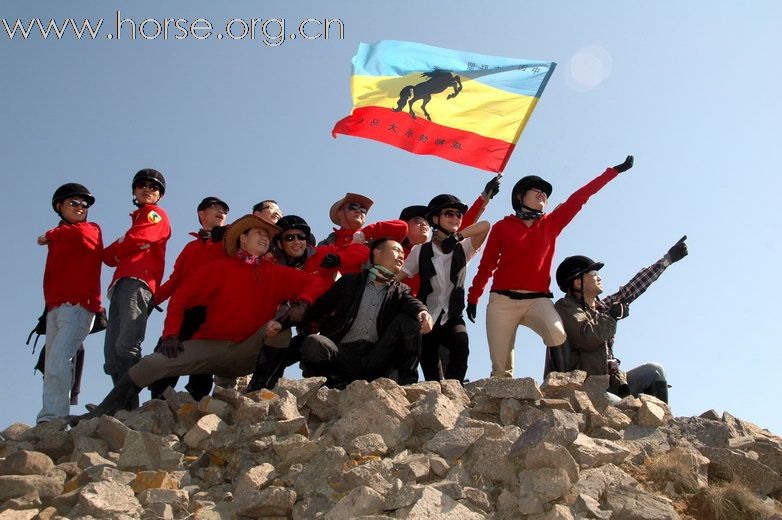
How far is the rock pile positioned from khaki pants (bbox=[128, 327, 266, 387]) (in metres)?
0.31

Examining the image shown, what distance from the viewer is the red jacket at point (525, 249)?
850 centimetres

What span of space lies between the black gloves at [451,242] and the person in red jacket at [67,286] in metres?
3.81

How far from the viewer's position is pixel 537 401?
6543 millimetres

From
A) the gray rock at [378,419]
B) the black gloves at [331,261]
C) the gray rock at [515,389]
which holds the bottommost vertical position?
the gray rock at [378,419]

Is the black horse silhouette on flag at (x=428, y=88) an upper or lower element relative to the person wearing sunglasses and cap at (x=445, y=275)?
upper

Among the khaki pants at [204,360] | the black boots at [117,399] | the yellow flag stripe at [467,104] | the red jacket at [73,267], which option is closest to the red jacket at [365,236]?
the khaki pants at [204,360]

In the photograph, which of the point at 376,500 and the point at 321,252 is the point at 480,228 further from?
the point at 376,500

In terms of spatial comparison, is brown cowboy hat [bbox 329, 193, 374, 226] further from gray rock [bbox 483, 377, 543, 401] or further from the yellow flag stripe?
gray rock [bbox 483, 377, 543, 401]

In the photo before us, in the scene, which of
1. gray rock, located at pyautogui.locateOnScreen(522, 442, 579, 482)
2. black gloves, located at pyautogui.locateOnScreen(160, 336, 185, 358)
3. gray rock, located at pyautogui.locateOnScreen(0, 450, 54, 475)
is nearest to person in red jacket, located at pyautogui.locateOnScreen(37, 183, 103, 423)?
black gloves, located at pyautogui.locateOnScreen(160, 336, 185, 358)

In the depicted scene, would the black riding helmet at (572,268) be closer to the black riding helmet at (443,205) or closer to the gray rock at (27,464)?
the black riding helmet at (443,205)

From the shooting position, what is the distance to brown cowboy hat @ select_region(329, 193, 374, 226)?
9.23 m

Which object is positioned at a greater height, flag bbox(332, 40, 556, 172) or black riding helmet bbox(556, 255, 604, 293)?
flag bbox(332, 40, 556, 172)

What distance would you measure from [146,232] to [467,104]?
15.4 ft

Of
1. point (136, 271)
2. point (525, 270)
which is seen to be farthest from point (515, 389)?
point (136, 271)
